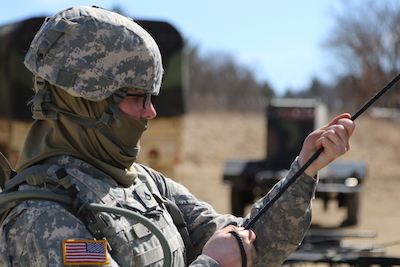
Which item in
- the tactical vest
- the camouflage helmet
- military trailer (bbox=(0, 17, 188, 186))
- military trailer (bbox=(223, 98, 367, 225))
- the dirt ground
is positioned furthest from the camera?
the dirt ground

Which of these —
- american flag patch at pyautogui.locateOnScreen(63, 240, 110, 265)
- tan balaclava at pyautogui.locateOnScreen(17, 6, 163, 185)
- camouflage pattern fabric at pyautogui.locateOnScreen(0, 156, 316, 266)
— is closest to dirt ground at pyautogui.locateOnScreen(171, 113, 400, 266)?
camouflage pattern fabric at pyautogui.locateOnScreen(0, 156, 316, 266)

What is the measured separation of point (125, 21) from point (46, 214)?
688mm

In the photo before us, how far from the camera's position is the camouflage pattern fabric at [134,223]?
75.7 inches

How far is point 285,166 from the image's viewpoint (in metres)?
10.3

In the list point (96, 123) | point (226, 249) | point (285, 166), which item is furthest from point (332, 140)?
point (285, 166)

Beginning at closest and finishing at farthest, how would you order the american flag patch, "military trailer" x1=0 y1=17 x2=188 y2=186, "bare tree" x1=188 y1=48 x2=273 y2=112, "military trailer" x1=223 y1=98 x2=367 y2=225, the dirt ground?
the american flag patch → "military trailer" x1=0 y1=17 x2=188 y2=186 → "military trailer" x1=223 y1=98 x2=367 y2=225 → the dirt ground → "bare tree" x1=188 y1=48 x2=273 y2=112

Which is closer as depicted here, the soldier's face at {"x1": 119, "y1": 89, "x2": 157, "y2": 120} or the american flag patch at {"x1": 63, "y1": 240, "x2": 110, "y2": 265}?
the american flag patch at {"x1": 63, "y1": 240, "x2": 110, "y2": 265}

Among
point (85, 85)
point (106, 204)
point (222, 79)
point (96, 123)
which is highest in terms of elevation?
point (85, 85)

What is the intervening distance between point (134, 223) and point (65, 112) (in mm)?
406

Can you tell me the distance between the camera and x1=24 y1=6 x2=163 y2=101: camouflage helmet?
213 centimetres

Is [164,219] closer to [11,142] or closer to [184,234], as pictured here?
[184,234]

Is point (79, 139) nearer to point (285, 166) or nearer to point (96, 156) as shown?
point (96, 156)

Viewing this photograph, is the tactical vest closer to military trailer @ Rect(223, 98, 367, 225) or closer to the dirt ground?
military trailer @ Rect(223, 98, 367, 225)

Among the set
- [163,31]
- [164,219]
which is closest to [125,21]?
[164,219]
